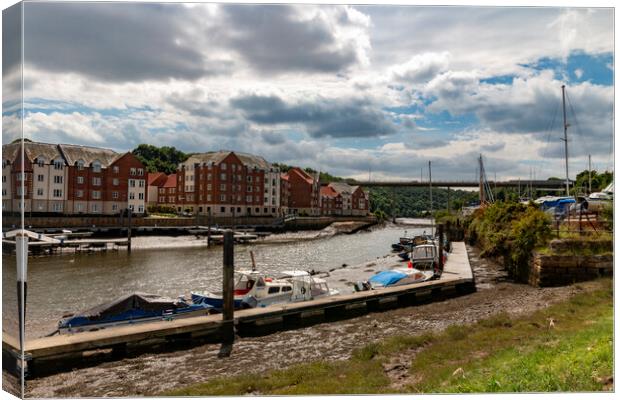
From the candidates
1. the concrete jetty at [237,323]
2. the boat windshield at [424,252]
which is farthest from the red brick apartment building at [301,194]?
the concrete jetty at [237,323]

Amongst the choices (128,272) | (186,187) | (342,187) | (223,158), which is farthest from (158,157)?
(128,272)

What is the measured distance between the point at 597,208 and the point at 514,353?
14515mm

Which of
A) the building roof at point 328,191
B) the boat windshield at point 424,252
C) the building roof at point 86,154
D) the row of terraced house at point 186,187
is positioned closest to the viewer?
the boat windshield at point 424,252

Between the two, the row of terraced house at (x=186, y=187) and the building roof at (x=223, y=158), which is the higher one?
the building roof at (x=223, y=158)

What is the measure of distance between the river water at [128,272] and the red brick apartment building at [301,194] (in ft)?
188

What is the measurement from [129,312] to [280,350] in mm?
6026

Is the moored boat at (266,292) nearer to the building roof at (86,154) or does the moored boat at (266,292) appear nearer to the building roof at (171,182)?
the building roof at (86,154)

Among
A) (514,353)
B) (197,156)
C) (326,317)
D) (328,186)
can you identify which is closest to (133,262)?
(326,317)

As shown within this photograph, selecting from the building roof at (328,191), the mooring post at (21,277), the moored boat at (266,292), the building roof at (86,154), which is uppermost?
the building roof at (86,154)

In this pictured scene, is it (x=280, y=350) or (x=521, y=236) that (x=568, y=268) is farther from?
(x=280, y=350)

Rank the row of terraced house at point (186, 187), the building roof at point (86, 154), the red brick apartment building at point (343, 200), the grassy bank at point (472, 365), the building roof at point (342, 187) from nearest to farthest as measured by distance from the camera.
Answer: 1. the grassy bank at point (472, 365)
2. the row of terraced house at point (186, 187)
3. the building roof at point (86, 154)
4. the red brick apartment building at point (343, 200)
5. the building roof at point (342, 187)

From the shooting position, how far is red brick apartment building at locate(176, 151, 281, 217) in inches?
3300

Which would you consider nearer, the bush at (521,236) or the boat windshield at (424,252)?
the bush at (521,236)

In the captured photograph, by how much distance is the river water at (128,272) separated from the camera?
19.1 m
